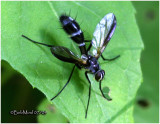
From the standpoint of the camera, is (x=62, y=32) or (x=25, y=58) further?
(x=62, y=32)

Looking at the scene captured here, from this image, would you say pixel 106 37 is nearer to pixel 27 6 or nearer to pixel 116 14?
pixel 116 14

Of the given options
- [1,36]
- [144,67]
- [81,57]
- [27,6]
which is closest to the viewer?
[1,36]

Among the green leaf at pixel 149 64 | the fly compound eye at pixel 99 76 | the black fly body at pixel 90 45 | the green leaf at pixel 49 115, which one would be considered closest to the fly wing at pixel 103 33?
the black fly body at pixel 90 45

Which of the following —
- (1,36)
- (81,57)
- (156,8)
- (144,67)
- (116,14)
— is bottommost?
(144,67)

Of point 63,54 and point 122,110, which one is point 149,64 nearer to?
point 122,110

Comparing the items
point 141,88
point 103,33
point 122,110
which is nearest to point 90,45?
point 103,33


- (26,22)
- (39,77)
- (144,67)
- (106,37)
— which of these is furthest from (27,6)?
(144,67)

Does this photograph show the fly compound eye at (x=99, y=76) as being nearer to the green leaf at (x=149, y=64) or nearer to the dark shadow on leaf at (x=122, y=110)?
the dark shadow on leaf at (x=122, y=110)
